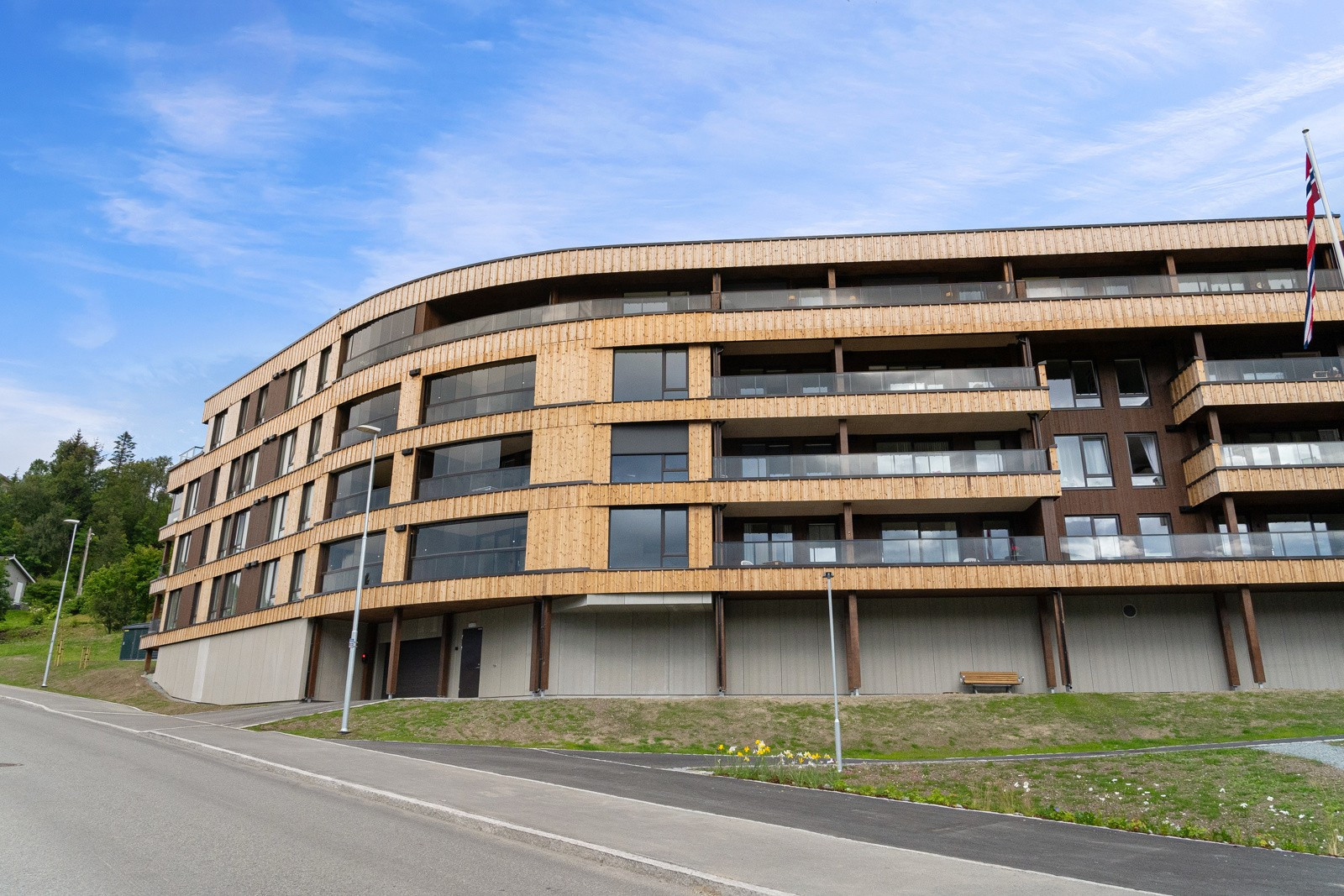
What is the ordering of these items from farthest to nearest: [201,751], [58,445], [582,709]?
[58,445] < [582,709] < [201,751]

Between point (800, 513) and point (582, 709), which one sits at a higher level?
point (800, 513)

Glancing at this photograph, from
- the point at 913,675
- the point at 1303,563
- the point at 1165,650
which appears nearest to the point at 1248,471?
the point at 1303,563

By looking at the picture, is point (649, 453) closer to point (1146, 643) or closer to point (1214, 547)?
point (1146, 643)

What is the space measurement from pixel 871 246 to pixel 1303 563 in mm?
18497

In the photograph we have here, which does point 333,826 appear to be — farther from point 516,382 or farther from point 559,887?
point 516,382

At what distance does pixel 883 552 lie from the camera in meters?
31.7

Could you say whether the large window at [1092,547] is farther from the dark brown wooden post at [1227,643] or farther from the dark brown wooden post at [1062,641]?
the dark brown wooden post at [1227,643]

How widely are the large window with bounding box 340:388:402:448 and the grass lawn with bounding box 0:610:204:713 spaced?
12.8 metres

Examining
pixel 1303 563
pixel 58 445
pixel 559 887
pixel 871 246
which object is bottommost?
pixel 559 887

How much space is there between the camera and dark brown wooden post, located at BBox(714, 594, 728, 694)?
31375 millimetres

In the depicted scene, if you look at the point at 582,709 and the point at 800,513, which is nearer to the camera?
the point at 582,709

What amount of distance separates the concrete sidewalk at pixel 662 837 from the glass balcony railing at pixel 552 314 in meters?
20.8

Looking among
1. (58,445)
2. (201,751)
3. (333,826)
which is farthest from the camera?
(58,445)

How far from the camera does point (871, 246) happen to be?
34.8 meters
